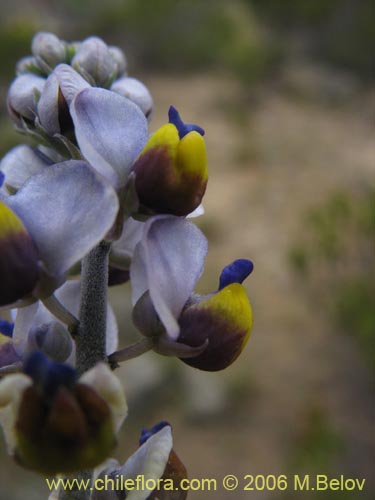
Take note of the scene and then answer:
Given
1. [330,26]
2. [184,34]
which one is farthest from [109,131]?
[330,26]

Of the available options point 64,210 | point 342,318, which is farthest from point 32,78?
point 342,318

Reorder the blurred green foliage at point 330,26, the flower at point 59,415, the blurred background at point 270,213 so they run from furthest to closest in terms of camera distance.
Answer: the blurred green foliage at point 330,26 → the blurred background at point 270,213 → the flower at point 59,415

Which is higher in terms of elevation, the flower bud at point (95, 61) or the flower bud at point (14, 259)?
the flower bud at point (95, 61)

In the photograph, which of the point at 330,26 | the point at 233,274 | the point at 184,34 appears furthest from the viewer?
the point at 330,26

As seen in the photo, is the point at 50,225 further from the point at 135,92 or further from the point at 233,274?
the point at 135,92

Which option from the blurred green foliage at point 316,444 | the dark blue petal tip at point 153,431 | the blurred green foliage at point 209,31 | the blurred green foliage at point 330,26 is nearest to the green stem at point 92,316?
the dark blue petal tip at point 153,431

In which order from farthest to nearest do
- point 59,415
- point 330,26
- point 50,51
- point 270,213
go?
1. point 330,26
2. point 270,213
3. point 50,51
4. point 59,415

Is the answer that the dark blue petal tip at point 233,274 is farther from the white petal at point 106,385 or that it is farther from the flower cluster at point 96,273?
the white petal at point 106,385
